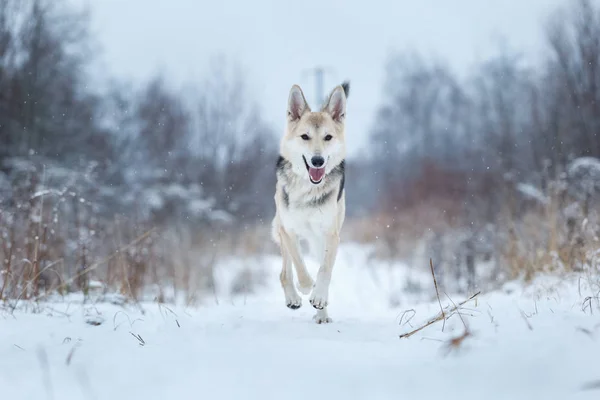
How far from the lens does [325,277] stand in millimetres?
3496

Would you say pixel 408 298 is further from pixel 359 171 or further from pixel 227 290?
pixel 359 171

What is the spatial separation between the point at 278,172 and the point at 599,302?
97.9 inches

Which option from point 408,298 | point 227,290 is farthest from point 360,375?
point 227,290

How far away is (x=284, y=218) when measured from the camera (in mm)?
3832

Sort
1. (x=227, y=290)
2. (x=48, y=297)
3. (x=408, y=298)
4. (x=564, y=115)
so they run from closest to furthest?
(x=48, y=297) < (x=408, y=298) < (x=227, y=290) < (x=564, y=115)

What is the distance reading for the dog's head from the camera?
3744 millimetres

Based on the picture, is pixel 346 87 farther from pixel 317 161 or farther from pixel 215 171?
pixel 215 171

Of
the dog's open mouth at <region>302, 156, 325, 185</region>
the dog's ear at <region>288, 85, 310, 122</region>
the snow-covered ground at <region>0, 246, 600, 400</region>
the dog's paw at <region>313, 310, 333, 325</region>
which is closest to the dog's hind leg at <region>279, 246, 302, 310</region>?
the dog's paw at <region>313, 310, 333, 325</region>

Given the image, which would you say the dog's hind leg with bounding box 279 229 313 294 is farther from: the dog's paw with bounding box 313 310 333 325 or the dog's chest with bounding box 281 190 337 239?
the dog's paw with bounding box 313 310 333 325

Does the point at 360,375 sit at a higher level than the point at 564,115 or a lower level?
lower

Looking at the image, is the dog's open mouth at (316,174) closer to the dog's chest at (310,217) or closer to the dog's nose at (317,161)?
the dog's nose at (317,161)

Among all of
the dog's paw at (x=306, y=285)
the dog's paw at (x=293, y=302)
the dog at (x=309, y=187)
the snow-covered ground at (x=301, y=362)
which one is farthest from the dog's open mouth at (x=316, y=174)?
the snow-covered ground at (x=301, y=362)

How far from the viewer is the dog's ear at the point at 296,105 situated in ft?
13.5

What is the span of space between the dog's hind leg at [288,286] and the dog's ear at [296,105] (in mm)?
1212
